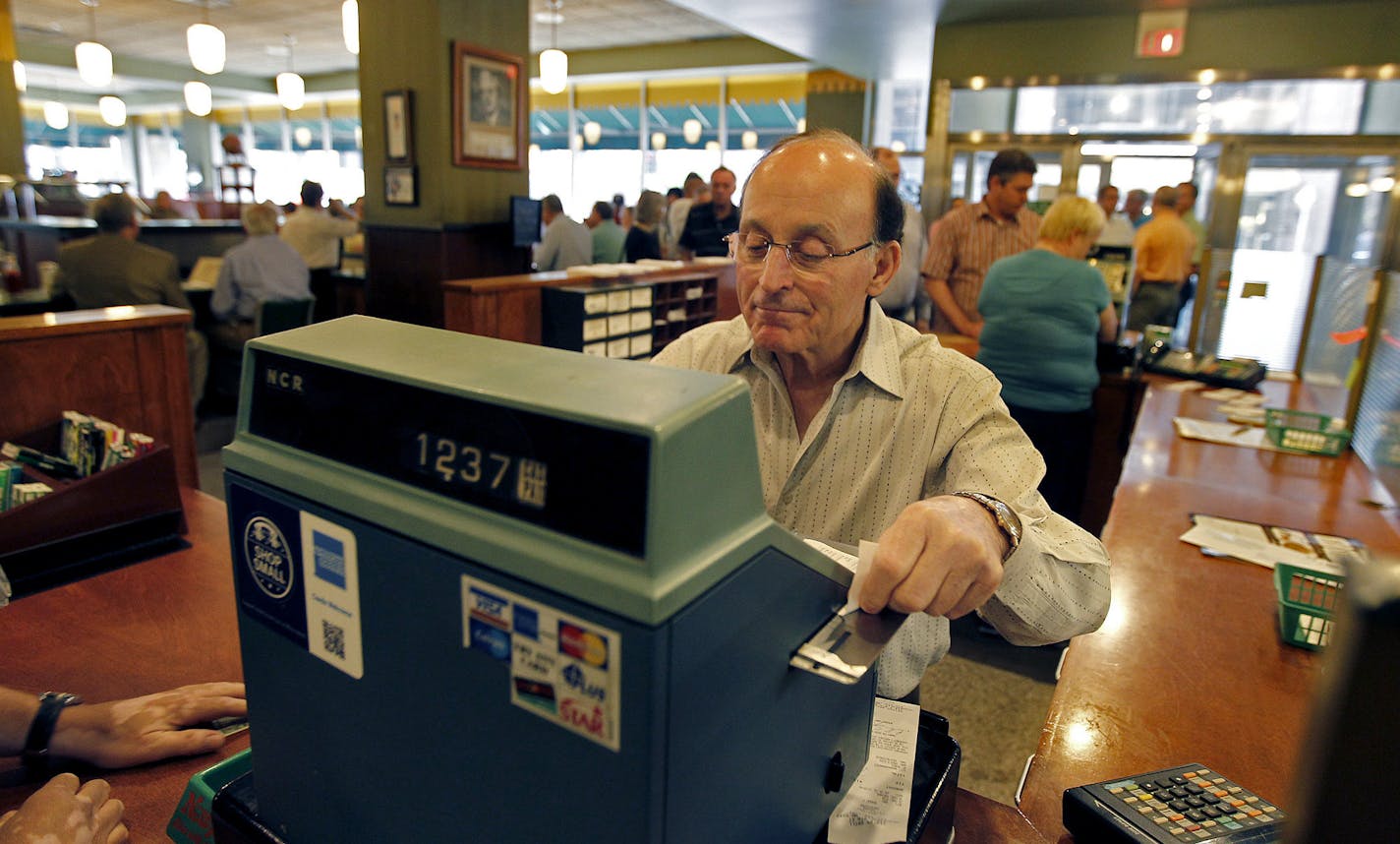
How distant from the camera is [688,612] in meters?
0.45

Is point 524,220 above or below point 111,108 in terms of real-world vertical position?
below

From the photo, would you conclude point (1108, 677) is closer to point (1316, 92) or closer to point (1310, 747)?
point (1310, 747)

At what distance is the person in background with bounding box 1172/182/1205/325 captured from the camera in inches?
235

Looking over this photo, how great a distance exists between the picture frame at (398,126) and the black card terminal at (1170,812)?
18.9 ft

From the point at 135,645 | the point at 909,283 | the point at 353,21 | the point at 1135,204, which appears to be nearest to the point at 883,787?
the point at 135,645

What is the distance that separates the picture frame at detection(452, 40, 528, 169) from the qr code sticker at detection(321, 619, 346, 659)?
5535mm

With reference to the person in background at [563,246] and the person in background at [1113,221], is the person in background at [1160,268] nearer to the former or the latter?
the person in background at [1113,221]

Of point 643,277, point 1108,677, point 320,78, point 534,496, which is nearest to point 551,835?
point 534,496

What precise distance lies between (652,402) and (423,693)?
259mm

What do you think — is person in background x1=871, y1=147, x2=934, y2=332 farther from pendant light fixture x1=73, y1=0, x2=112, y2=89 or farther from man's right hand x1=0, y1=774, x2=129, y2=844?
pendant light fixture x1=73, y1=0, x2=112, y2=89

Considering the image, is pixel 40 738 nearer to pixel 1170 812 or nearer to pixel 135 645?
pixel 135 645

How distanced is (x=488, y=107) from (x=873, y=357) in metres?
5.23

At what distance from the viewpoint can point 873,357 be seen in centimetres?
129

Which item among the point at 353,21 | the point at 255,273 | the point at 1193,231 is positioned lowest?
the point at 255,273
